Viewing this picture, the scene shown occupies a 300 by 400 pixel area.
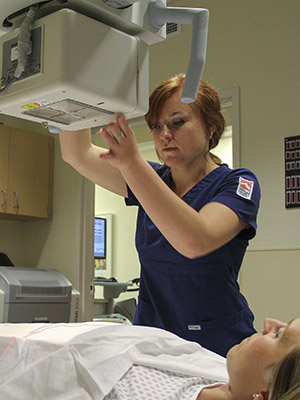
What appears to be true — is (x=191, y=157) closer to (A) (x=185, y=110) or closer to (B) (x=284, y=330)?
(A) (x=185, y=110)

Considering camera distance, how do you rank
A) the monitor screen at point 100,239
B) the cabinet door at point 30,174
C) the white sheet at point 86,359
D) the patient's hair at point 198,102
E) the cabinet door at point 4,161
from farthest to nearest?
1. the monitor screen at point 100,239
2. the cabinet door at point 30,174
3. the cabinet door at point 4,161
4. the patient's hair at point 198,102
5. the white sheet at point 86,359

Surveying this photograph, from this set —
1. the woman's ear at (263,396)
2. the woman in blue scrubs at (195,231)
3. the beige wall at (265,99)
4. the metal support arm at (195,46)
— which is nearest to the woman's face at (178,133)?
the woman in blue scrubs at (195,231)

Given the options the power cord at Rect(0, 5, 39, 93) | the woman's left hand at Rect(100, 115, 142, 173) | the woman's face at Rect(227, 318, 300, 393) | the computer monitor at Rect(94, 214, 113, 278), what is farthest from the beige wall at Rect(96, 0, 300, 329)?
the computer monitor at Rect(94, 214, 113, 278)

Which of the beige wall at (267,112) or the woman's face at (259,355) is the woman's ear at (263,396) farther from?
the beige wall at (267,112)

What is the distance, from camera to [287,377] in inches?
34.2

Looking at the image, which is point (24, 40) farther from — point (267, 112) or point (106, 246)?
point (106, 246)

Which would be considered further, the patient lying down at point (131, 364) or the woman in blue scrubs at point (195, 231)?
the woman in blue scrubs at point (195, 231)

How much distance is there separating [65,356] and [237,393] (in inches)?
18.4

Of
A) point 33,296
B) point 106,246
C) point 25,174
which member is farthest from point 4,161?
point 106,246

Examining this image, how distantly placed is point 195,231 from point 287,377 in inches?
17.7

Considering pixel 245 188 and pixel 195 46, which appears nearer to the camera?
pixel 195 46

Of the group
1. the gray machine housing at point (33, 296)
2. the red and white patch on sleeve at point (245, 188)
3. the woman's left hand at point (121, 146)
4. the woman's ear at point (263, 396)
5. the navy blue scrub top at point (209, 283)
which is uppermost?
the woman's left hand at point (121, 146)

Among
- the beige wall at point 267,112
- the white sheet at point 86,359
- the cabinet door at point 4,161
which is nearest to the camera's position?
the white sheet at point 86,359

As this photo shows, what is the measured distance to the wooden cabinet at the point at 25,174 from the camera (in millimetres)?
4277
